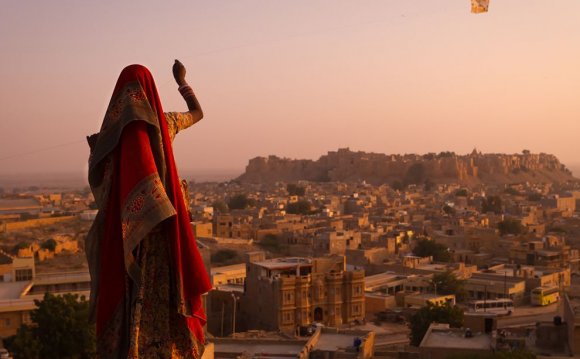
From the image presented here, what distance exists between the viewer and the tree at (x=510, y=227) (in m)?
32.1

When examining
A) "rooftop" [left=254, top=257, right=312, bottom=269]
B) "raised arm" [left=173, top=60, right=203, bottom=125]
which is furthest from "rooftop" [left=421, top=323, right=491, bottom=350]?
"raised arm" [left=173, top=60, right=203, bottom=125]

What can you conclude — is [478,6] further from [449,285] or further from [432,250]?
[432,250]

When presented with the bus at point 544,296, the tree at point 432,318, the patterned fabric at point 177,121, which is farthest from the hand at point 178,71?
the bus at point 544,296

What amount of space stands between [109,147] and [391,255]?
24041 millimetres

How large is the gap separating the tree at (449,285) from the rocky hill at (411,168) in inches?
2029

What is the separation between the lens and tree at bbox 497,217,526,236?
32.1 m

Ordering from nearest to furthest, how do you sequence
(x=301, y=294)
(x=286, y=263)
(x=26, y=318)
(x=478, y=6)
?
1. (x=478, y=6)
2. (x=26, y=318)
3. (x=301, y=294)
4. (x=286, y=263)

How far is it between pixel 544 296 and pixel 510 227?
1278 centimetres

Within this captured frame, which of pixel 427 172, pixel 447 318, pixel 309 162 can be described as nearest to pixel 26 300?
pixel 447 318

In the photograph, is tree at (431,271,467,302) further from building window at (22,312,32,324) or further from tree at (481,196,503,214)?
tree at (481,196,503,214)

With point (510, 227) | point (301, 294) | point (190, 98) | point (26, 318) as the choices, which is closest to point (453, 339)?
point (301, 294)

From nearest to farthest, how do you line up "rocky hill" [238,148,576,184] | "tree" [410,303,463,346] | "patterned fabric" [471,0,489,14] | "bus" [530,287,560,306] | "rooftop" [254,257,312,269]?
"patterned fabric" [471,0,489,14] < "tree" [410,303,463,346] < "rooftop" [254,257,312,269] < "bus" [530,287,560,306] < "rocky hill" [238,148,576,184]

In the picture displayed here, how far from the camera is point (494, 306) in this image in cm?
1861

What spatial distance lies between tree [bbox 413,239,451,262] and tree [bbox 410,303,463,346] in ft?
35.2
